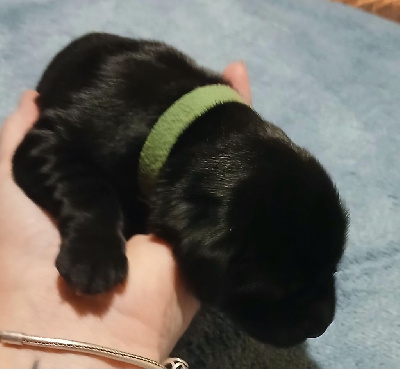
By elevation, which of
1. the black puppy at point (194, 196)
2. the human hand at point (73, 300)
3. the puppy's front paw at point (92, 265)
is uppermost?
the black puppy at point (194, 196)

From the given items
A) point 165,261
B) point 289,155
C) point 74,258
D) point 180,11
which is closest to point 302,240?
point 289,155

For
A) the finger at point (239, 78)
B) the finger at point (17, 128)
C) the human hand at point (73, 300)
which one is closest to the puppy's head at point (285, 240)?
the human hand at point (73, 300)

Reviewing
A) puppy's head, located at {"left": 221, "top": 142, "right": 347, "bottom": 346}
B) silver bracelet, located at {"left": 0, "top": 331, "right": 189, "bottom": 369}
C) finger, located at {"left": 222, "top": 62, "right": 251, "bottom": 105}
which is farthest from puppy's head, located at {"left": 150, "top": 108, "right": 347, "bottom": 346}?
finger, located at {"left": 222, "top": 62, "right": 251, "bottom": 105}

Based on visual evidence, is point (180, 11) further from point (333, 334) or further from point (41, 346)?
point (41, 346)

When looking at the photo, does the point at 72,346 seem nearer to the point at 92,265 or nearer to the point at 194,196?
the point at 92,265

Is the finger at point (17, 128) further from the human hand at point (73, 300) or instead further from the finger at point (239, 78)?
the finger at point (239, 78)

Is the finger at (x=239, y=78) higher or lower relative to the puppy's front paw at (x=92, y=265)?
higher

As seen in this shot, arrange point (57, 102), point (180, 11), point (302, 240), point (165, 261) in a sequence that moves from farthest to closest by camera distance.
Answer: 1. point (180, 11)
2. point (57, 102)
3. point (165, 261)
4. point (302, 240)
